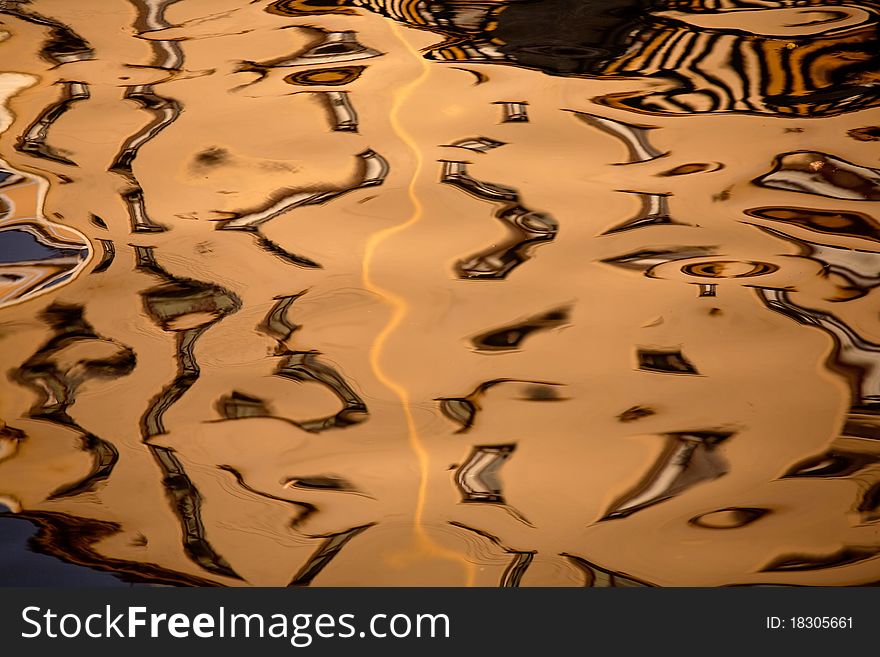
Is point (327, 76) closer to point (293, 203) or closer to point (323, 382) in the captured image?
point (293, 203)

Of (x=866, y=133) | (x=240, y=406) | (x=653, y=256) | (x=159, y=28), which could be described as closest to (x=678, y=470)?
(x=653, y=256)

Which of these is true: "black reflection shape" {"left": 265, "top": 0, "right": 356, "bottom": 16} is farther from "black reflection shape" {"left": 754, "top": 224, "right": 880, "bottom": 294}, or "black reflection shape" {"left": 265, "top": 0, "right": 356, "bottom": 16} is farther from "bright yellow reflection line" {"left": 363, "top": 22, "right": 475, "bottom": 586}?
"black reflection shape" {"left": 754, "top": 224, "right": 880, "bottom": 294}

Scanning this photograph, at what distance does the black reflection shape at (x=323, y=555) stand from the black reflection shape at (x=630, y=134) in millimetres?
698

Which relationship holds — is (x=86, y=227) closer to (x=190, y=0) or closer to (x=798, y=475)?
(x=190, y=0)

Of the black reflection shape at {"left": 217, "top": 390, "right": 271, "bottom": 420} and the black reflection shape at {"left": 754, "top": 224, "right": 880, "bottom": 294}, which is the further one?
the black reflection shape at {"left": 754, "top": 224, "right": 880, "bottom": 294}

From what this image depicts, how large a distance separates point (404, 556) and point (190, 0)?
1209 millimetres

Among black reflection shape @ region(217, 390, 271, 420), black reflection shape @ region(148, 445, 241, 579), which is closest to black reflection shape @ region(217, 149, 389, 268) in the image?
black reflection shape @ region(217, 390, 271, 420)

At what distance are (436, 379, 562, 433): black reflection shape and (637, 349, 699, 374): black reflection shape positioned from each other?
0.36 feet

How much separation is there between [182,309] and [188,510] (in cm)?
29

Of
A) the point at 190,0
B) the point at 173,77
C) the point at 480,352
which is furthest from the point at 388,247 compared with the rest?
the point at 190,0

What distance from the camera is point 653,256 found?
1.07 meters

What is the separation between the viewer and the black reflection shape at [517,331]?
976mm

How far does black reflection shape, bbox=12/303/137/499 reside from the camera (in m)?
0.86

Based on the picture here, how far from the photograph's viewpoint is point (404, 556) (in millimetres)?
794
